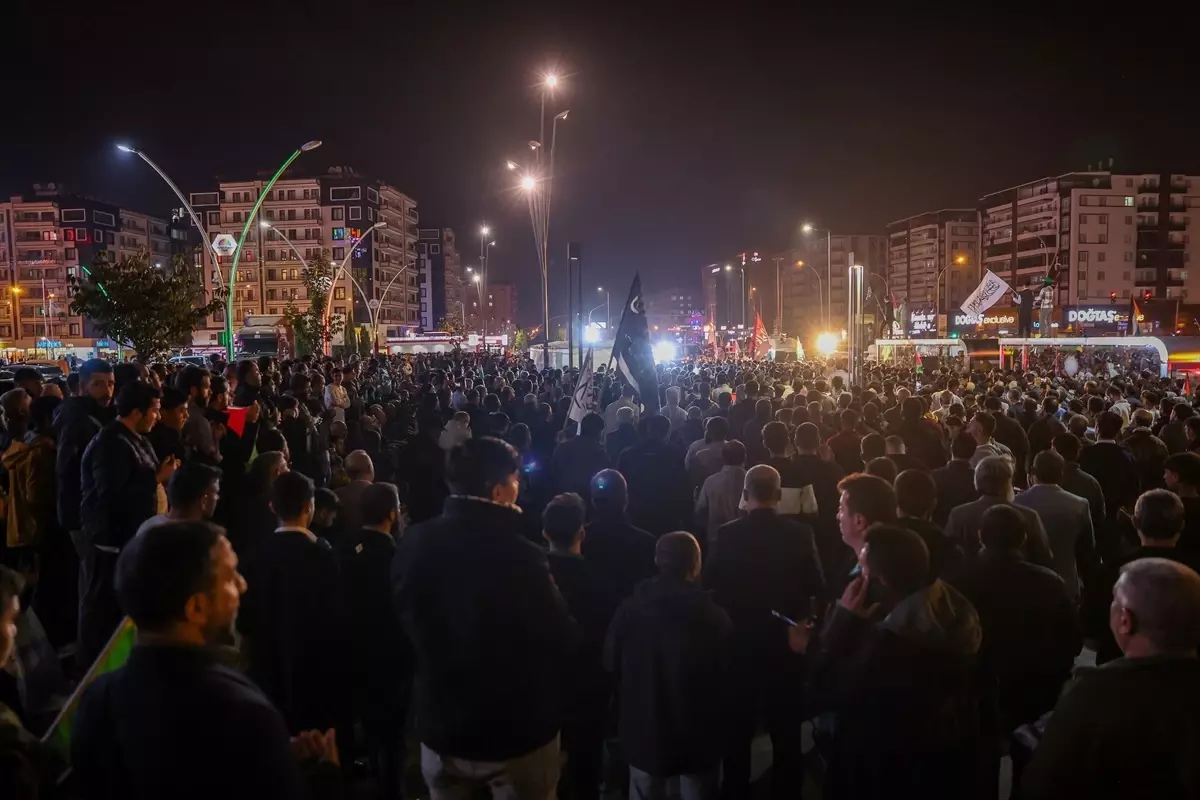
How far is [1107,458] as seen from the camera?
7750 mm

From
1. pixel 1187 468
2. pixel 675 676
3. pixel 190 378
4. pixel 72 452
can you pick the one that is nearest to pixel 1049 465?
pixel 1187 468

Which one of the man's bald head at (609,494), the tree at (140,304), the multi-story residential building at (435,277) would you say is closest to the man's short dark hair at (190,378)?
the man's bald head at (609,494)

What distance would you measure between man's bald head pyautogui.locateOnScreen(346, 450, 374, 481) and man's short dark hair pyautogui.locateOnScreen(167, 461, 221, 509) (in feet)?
6.13

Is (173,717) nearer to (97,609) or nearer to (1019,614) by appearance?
(1019,614)

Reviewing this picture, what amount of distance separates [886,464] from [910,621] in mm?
3131

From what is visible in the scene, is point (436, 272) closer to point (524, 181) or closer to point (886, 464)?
point (524, 181)

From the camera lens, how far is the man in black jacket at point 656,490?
7543 millimetres

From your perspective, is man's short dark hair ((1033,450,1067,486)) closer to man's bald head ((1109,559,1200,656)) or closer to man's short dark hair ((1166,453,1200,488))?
man's short dark hair ((1166,453,1200,488))

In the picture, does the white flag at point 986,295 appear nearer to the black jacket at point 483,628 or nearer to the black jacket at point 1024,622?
the black jacket at point 1024,622

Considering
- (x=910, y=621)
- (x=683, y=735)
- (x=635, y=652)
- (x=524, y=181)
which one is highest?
(x=524, y=181)

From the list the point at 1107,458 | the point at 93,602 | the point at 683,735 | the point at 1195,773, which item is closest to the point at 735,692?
the point at 683,735

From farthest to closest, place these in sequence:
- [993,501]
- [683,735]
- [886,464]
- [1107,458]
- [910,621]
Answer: [1107,458], [886,464], [993,501], [683,735], [910,621]

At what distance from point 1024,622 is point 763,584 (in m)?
1.34

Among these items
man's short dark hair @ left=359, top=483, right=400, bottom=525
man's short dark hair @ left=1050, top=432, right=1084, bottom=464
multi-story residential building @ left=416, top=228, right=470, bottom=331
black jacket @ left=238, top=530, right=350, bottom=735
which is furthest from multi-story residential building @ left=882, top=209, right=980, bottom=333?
black jacket @ left=238, top=530, right=350, bottom=735
